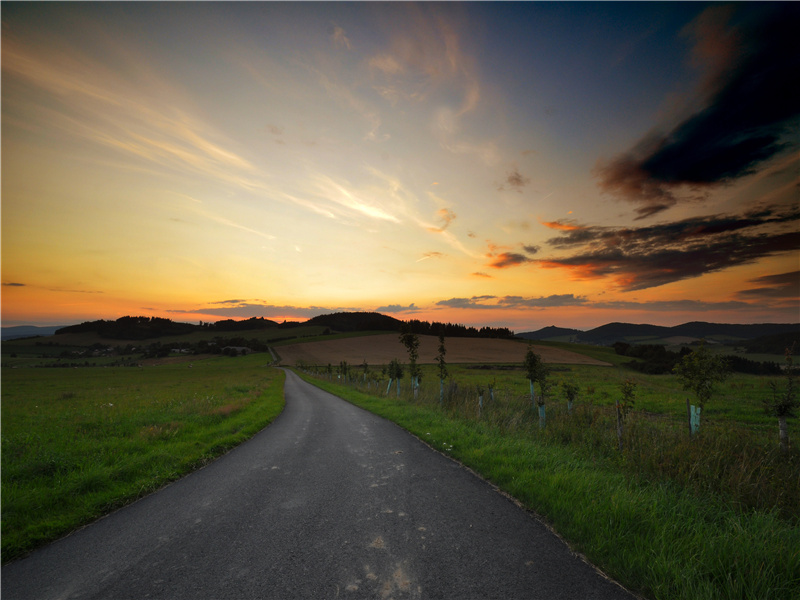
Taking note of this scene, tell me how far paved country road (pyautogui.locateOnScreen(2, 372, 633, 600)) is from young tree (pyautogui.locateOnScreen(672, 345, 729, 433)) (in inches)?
466

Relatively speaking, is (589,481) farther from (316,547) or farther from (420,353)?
(420,353)

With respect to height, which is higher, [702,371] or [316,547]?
[702,371]

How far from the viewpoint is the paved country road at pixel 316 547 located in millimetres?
4012

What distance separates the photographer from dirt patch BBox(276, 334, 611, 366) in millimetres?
77812

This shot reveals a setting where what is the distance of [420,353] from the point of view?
81625mm

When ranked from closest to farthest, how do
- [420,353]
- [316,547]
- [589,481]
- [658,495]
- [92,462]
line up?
[316,547] → [658,495] → [589,481] → [92,462] → [420,353]

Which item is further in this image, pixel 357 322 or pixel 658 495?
pixel 357 322

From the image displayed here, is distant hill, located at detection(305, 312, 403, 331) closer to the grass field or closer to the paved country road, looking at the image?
the grass field

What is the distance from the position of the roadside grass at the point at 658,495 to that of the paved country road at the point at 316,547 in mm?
646

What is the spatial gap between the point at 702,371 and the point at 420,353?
6972cm

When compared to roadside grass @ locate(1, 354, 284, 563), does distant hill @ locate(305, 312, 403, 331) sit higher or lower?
higher

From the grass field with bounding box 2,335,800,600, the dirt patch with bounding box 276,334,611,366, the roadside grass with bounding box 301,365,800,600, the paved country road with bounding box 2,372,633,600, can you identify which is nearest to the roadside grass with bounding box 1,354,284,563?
the grass field with bounding box 2,335,800,600

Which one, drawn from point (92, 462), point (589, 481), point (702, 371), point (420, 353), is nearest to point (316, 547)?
point (589, 481)

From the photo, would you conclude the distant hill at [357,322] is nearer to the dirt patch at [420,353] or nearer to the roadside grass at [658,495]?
the dirt patch at [420,353]
